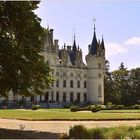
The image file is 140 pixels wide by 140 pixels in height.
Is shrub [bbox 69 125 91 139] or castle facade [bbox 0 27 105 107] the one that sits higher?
castle facade [bbox 0 27 105 107]

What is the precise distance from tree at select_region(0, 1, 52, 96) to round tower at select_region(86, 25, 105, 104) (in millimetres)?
59533

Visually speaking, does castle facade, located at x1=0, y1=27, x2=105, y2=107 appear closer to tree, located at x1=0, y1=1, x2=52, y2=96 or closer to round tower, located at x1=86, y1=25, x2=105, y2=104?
round tower, located at x1=86, y1=25, x2=105, y2=104

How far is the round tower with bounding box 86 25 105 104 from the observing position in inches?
2990

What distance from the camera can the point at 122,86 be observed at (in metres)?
79.4

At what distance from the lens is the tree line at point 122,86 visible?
7300 centimetres

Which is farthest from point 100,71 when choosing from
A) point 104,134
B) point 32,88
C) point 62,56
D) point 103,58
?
point 104,134

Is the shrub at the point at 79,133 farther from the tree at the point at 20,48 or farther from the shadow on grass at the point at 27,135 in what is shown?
the tree at the point at 20,48

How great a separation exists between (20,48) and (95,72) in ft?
203

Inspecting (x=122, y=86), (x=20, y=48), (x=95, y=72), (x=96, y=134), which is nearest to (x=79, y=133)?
(x=96, y=134)

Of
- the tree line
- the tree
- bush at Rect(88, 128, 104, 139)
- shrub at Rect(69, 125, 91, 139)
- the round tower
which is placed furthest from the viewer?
the round tower

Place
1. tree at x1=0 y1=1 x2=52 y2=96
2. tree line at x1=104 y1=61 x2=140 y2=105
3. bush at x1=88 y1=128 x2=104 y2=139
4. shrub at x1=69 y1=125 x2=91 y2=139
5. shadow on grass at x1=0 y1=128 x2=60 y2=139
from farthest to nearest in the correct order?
tree line at x1=104 y1=61 x2=140 y2=105, tree at x1=0 y1=1 x2=52 y2=96, shadow on grass at x1=0 y1=128 x2=60 y2=139, shrub at x1=69 y1=125 x2=91 y2=139, bush at x1=88 y1=128 x2=104 y2=139

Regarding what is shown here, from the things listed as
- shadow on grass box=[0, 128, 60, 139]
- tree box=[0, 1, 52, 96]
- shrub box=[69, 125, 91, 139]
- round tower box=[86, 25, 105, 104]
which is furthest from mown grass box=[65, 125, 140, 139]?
round tower box=[86, 25, 105, 104]

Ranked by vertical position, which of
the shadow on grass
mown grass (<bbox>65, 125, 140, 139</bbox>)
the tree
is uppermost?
the tree

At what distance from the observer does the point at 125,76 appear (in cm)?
8119
